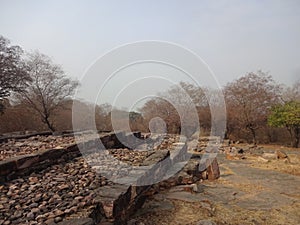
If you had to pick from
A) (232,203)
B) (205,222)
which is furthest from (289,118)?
(205,222)

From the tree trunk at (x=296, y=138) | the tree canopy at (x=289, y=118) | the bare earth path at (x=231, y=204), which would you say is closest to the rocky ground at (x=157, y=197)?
the bare earth path at (x=231, y=204)

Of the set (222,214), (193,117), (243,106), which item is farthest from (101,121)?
(222,214)

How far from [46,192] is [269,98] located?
1389 cm

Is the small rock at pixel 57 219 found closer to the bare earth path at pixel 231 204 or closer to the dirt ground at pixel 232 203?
the dirt ground at pixel 232 203

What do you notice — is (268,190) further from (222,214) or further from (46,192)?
(46,192)

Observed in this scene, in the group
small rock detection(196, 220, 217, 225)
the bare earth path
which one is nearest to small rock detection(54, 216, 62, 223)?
the bare earth path

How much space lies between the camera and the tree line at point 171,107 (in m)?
12.1

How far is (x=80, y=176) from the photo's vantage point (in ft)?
11.4

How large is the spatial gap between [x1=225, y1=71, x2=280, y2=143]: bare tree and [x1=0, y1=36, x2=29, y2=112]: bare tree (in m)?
11.0

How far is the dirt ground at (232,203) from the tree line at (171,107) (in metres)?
7.52

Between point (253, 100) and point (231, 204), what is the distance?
11.2 meters

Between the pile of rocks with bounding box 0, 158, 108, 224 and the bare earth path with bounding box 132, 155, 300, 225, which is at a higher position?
the pile of rocks with bounding box 0, 158, 108, 224

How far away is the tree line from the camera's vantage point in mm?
12125

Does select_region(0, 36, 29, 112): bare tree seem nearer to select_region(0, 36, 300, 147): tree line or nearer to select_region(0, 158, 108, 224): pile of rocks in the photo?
select_region(0, 36, 300, 147): tree line
